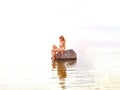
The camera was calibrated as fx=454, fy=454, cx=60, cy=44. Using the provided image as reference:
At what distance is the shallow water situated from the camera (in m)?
25.3

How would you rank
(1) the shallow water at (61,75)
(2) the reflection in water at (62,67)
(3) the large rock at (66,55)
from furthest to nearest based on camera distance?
(3) the large rock at (66,55)
(2) the reflection in water at (62,67)
(1) the shallow water at (61,75)

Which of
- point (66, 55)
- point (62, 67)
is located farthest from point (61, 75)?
point (66, 55)

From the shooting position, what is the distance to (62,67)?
115 feet

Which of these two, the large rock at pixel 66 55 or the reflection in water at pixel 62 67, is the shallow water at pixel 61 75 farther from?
the large rock at pixel 66 55

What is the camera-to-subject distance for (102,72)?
102 feet

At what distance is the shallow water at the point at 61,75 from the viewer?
25.3 m

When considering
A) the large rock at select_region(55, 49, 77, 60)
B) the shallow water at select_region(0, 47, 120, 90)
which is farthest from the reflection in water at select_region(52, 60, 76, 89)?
the large rock at select_region(55, 49, 77, 60)

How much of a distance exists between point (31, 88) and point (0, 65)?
1299cm

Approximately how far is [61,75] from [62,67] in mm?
4838

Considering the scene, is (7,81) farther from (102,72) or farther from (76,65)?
(76,65)

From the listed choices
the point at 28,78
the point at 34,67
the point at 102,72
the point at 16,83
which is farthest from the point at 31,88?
the point at 34,67

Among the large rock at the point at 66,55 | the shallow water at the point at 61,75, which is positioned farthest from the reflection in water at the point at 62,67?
the large rock at the point at 66,55

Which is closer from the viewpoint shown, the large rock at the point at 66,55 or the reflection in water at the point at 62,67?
the reflection in water at the point at 62,67

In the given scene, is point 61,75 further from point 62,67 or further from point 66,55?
point 66,55
